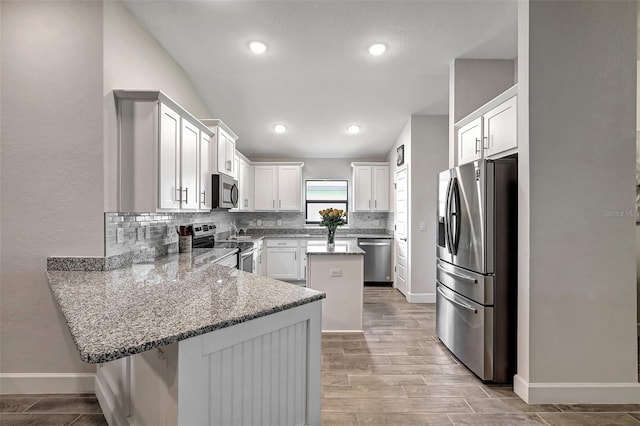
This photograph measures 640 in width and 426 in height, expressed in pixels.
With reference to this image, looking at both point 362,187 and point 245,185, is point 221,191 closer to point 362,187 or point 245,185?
point 245,185

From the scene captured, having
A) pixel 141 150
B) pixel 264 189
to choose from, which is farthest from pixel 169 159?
pixel 264 189

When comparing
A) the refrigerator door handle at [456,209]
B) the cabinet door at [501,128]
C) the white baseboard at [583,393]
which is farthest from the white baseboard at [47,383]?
the cabinet door at [501,128]

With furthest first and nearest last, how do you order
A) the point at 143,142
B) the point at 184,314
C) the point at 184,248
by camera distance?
the point at 184,248 < the point at 143,142 < the point at 184,314

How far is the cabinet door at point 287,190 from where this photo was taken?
6.45 m

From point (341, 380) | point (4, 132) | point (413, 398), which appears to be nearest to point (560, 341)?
point (413, 398)

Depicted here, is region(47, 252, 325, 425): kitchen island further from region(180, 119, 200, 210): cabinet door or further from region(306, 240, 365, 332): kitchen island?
region(306, 240, 365, 332): kitchen island

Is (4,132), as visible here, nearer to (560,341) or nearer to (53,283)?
(53,283)

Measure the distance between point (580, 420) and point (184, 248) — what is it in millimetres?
3572

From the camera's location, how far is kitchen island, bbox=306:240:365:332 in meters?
3.67

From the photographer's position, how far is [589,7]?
2.30 m

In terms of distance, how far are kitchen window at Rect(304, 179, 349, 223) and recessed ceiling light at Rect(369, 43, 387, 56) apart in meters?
3.48

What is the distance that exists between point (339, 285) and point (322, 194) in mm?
3367

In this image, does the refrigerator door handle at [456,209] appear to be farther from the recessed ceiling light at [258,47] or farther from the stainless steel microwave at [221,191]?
the stainless steel microwave at [221,191]

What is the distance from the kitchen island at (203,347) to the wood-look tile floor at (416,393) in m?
0.89
